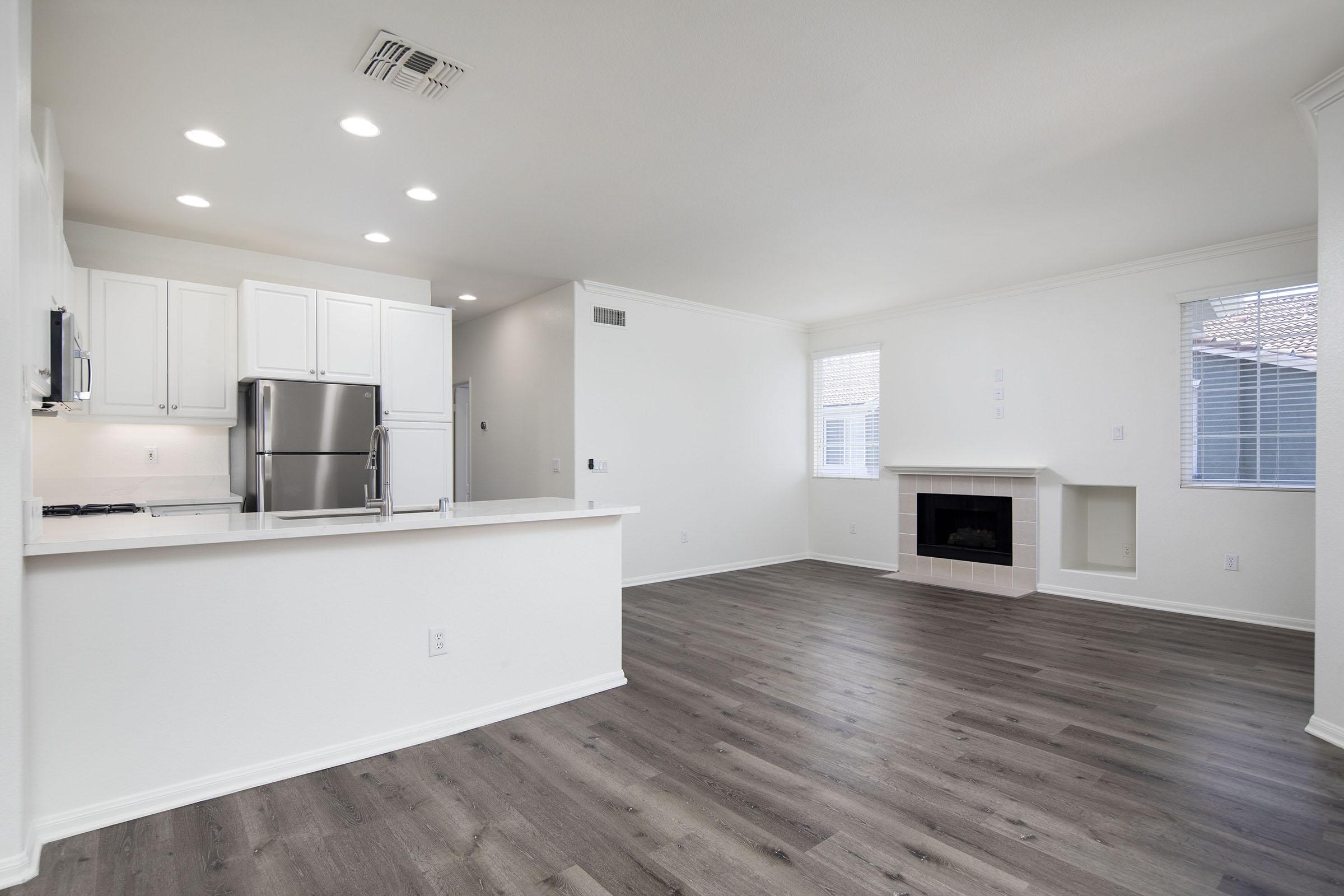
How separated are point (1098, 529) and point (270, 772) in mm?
6113

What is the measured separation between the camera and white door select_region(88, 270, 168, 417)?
3.90 meters

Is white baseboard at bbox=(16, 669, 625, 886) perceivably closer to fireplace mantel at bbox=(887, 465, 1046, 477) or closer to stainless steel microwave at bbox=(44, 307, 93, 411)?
stainless steel microwave at bbox=(44, 307, 93, 411)

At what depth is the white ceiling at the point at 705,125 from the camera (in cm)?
229

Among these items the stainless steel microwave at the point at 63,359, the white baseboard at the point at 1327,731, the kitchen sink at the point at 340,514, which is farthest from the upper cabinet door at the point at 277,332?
the white baseboard at the point at 1327,731

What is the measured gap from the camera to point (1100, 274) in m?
5.30

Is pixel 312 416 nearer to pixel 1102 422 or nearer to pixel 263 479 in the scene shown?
pixel 263 479

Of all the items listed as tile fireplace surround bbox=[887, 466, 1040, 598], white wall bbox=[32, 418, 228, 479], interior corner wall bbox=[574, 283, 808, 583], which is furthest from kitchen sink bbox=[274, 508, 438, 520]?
tile fireplace surround bbox=[887, 466, 1040, 598]

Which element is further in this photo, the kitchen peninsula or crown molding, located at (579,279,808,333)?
crown molding, located at (579,279,808,333)

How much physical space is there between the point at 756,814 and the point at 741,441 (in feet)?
16.3

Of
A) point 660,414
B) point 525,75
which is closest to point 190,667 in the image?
point 525,75

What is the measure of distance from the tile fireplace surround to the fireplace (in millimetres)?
52

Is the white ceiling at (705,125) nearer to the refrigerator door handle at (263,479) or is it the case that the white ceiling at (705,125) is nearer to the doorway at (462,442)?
the refrigerator door handle at (263,479)

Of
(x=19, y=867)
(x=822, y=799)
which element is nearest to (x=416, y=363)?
(x=19, y=867)

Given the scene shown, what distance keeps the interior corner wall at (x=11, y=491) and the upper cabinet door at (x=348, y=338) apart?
2797 mm
